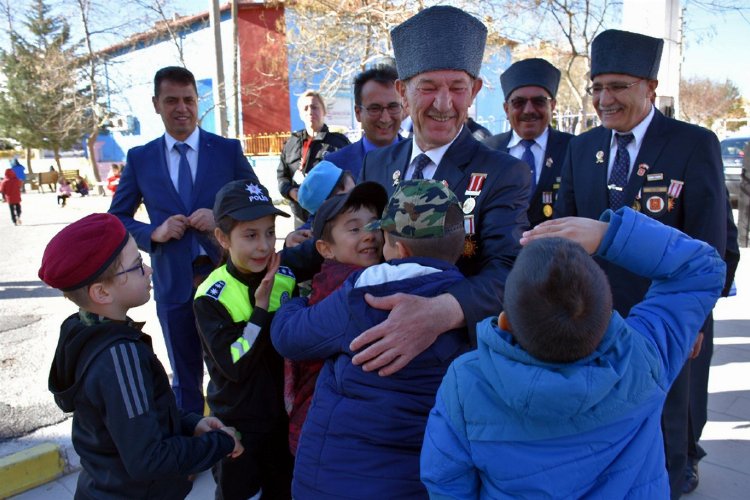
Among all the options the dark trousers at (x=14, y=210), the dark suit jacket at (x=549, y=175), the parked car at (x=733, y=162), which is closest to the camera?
the dark suit jacket at (x=549, y=175)

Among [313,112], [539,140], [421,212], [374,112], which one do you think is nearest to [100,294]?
[421,212]

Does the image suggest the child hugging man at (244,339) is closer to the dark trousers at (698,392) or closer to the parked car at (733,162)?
the dark trousers at (698,392)

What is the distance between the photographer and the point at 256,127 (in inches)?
1011

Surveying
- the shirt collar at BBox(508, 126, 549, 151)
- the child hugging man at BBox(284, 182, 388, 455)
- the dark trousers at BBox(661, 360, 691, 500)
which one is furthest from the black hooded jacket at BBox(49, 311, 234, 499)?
the shirt collar at BBox(508, 126, 549, 151)

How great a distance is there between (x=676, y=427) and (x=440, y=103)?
1.77 metres

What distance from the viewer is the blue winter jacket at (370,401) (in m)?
1.53

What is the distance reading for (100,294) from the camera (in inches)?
70.7

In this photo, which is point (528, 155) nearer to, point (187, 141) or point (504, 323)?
point (187, 141)

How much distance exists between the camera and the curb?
3.16 metres

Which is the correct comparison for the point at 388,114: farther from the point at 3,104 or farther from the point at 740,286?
the point at 3,104

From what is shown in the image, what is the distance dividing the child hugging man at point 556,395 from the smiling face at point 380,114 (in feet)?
7.93

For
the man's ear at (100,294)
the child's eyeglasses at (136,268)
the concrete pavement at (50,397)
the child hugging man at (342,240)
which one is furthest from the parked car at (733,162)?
the man's ear at (100,294)

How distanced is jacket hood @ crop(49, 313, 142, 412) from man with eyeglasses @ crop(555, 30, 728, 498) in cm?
203

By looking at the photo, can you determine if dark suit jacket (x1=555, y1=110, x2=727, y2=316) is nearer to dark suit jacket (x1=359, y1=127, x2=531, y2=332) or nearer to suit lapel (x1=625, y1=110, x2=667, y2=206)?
suit lapel (x1=625, y1=110, x2=667, y2=206)
